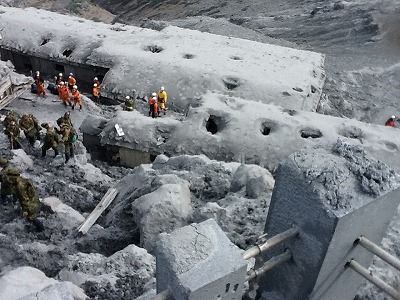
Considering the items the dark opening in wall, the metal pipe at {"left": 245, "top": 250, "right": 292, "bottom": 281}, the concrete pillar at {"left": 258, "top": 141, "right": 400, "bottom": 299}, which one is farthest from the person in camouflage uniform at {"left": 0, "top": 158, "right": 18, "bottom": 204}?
the dark opening in wall

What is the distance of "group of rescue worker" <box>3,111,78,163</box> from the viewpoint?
14.1 meters

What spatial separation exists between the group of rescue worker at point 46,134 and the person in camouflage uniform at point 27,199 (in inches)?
128

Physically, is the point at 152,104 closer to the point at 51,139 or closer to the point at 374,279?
the point at 51,139

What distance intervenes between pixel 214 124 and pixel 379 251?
38.5ft

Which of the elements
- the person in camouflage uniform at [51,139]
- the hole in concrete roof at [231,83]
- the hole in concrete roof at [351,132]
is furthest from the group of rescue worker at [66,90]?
the hole in concrete roof at [351,132]

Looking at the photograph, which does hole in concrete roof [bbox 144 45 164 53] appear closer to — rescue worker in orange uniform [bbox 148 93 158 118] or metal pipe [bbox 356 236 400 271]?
rescue worker in orange uniform [bbox 148 93 158 118]

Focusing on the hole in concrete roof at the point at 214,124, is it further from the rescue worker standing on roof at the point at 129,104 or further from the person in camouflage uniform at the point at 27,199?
the person in camouflage uniform at the point at 27,199

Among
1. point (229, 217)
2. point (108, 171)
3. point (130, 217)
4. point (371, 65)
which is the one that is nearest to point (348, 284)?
point (229, 217)

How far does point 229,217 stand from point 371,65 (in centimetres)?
2118

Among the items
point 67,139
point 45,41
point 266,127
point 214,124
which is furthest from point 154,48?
point 67,139

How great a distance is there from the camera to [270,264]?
18.6ft

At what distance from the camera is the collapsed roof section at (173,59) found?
64.8 ft

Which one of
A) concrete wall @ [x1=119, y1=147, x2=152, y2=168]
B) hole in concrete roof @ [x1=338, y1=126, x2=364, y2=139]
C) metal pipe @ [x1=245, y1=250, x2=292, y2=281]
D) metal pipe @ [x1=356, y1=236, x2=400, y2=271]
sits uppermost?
metal pipe @ [x1=356, y1=236, x2=400, y2=271]

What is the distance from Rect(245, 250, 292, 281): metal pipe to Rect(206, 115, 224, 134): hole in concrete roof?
10.7 metres
